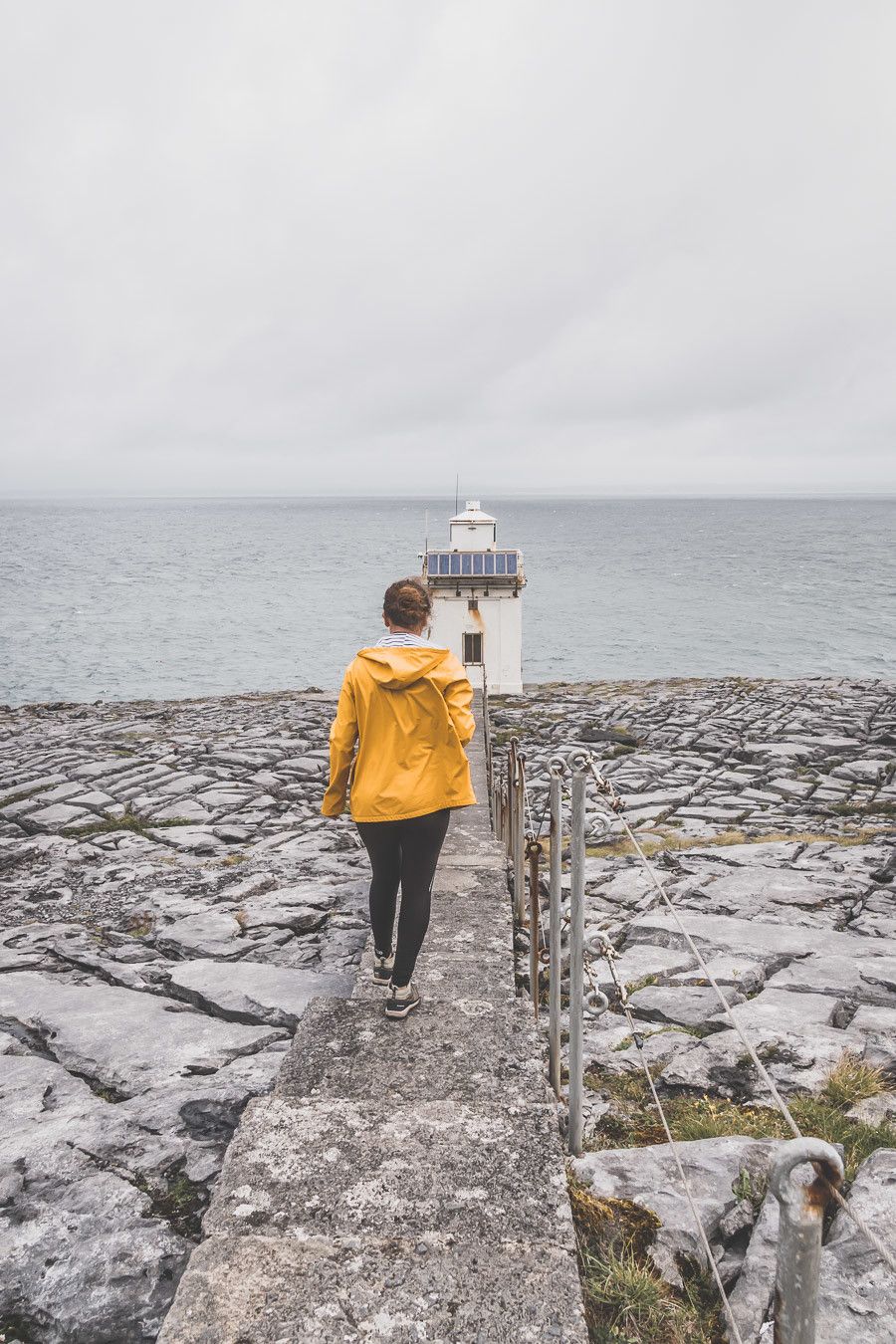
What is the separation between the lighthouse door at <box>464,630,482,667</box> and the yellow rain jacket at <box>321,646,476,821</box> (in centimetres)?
2331

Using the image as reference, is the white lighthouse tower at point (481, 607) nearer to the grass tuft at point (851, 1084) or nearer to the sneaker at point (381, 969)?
the sneaker at point (381, 969)

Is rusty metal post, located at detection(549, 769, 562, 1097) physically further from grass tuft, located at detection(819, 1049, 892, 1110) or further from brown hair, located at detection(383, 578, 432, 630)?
grass tuft, located at detection(819, 1049, 892, 1110)

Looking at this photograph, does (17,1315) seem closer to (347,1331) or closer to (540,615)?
(347,1331)

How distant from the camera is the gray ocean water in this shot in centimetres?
4375

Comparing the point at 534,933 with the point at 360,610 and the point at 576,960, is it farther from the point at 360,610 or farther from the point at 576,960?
the point at 360,610

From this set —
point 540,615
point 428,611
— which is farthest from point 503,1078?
point 540,615

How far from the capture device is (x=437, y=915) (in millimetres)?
5402

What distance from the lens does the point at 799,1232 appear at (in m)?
1.24

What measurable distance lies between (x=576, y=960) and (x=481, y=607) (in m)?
24.1

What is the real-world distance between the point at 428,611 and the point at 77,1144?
272 centimetres

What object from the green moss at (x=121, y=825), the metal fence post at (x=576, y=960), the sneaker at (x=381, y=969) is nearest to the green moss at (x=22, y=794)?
the green moss at (x=121, y=825)

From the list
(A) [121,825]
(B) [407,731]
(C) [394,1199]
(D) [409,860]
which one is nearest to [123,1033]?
(D) [409,860]

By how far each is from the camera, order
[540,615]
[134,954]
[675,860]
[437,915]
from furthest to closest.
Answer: [540,615] < [675,860] < [134,954] < [437,915]

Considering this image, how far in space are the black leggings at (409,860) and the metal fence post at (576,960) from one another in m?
0.82
